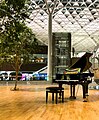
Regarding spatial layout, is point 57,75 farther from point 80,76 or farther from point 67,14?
point 67,14

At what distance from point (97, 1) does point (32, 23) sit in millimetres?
14562

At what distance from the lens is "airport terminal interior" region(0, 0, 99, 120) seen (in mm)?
9945

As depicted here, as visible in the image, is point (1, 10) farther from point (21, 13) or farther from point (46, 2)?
point (46, 2)

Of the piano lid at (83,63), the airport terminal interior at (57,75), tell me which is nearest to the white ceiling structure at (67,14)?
the airport terminal interior at (57,75)

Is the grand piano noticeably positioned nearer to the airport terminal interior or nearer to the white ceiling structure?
the airport terminal interior

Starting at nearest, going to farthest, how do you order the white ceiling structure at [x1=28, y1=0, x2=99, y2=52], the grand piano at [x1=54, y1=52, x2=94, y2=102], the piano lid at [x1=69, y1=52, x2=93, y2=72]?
the grand piano at [x1=54, y1=52, x2=94, y2=102] → the piano lid at [x1=69, y1=52, x2=93, y2=72] → the white ceiling structure at [x1=28, y1=0, x2=99, y2=52]

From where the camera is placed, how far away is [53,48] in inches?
1351

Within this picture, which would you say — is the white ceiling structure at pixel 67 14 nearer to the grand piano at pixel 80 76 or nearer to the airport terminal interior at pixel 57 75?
the airport terminal interior at pixel 57 75

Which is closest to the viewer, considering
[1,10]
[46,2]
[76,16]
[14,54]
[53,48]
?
[1,10]

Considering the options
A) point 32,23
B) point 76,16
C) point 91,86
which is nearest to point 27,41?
point 91,86

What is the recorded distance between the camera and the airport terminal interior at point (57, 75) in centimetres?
995

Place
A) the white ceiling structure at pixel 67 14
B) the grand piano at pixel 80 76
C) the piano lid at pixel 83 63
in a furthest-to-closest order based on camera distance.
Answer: the white ceiling structure at pixel 67 14 → the piano lid at pixel 83 63 → the grand piano at pixel 80 76

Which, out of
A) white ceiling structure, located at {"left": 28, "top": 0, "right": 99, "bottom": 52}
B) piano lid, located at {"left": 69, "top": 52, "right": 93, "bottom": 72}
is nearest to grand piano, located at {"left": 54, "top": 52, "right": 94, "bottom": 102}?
piano lid, located at {"left": 69, "top": 52, "right": 93, "bottom": 72}

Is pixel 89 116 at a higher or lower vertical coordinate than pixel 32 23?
lower
